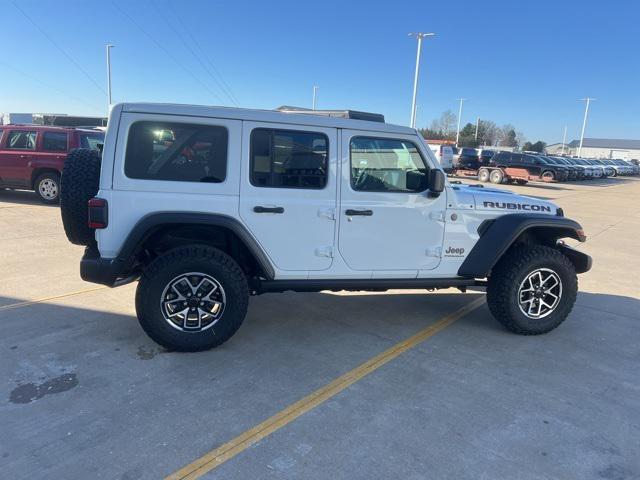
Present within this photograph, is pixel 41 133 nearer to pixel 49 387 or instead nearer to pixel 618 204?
pixel 49 387

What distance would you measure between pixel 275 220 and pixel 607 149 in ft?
539

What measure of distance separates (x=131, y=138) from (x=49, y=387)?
1.86m

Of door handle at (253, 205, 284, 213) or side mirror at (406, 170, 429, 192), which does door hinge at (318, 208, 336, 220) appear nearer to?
door handle at (253, 205, 284, 213)

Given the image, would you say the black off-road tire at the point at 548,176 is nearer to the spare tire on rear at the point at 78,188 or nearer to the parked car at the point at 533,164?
the parked car at the point at 533,164

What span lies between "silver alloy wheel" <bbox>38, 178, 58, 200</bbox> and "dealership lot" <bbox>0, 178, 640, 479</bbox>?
Answer: 657 centimetres

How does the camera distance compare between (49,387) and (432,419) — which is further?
(49,387)

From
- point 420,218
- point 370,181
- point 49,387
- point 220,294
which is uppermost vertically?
point 370,181

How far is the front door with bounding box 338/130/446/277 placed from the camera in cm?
408

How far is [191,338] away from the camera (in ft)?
12.6

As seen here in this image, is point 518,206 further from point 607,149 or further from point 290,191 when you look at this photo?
point 607,149

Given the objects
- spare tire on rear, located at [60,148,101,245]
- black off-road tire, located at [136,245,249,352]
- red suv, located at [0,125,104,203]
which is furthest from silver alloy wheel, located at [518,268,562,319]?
red suv, located at [0,125,104,203]

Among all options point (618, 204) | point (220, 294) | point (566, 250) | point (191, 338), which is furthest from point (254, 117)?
point (618, 204)

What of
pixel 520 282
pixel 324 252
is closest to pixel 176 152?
pixel 324 252

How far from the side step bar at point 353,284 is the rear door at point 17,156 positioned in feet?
29.8
